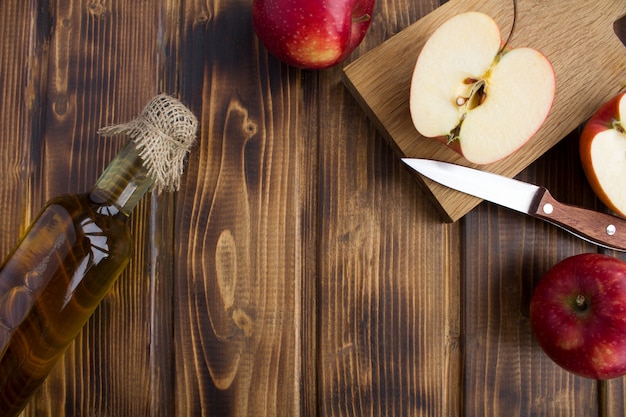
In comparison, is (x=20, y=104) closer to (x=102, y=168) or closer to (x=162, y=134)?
(x=102, y=168)

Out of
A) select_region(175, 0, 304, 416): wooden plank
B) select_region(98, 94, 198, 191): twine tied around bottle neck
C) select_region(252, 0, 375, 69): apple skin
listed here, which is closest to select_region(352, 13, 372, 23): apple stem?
select_region(252, 0, 375, 69): apple skin

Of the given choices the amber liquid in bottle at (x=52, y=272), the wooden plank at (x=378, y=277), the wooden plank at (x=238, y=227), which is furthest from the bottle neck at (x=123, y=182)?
the wooden plank at (x=378, y=277)

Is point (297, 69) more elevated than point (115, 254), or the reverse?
point (297, 69)

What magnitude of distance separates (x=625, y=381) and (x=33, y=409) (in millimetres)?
687

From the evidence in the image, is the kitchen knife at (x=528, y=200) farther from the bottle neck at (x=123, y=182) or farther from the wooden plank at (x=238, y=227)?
the bottle neck at (x=123, y=182)

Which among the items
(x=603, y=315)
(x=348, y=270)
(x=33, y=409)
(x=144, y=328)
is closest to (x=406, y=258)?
(x=348, y=270)

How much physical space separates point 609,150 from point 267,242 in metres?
0.39

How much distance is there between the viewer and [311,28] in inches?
21.9

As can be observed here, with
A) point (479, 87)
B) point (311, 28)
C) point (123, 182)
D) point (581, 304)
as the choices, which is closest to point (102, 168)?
point (123, 182)

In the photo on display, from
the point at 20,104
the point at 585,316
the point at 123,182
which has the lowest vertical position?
the point at 585,316

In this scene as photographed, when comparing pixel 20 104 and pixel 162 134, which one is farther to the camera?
pixel 20 104

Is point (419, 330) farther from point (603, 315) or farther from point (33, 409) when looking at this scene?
point (33, 409)

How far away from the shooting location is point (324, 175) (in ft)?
2.11

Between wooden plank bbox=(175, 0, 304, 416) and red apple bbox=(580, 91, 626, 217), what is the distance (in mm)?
314
